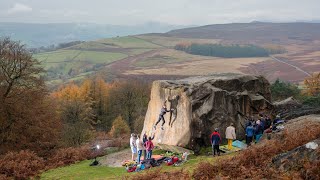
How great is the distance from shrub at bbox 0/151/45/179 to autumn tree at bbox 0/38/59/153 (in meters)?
6.50

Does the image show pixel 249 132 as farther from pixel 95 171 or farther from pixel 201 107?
pixel 95 171

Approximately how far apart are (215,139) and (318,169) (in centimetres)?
1181

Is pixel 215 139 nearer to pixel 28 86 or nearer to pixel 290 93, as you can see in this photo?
pixel 28 86

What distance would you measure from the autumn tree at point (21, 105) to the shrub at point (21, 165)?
21.3 ft

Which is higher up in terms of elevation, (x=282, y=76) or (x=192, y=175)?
(x=192, y=175)

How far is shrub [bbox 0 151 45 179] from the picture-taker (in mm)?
27719

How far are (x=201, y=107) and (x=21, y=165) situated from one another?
15.3m

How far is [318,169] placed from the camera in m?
14.6

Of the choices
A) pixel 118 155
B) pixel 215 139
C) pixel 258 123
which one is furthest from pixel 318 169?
pixel 118 155

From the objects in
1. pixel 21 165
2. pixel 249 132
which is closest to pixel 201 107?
pixel 249 132

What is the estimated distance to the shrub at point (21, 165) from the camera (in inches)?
1091

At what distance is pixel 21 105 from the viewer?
3869 centimetres

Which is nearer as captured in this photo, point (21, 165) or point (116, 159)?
point (21, 165)

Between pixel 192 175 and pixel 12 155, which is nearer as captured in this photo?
pixel 192 175
